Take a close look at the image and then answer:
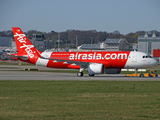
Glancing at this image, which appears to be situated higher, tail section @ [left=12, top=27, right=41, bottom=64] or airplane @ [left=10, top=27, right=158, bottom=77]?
tail section @ [left=12, top=27, right=41, bottom=64]

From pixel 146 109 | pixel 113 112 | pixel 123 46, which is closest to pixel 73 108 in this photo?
pixel 113 112

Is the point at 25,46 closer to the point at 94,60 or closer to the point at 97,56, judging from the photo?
the point at 94,60

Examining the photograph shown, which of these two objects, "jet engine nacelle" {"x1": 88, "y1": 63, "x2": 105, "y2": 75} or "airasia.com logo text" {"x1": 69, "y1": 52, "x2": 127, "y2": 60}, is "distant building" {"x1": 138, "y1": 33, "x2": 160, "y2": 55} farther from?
"jet engine nacelle" {"x1": 88, "y1": 63, "x2": 105, "y2": 75}

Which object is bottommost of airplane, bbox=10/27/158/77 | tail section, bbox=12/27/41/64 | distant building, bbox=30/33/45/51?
airplane, bbox=10/27/158/77

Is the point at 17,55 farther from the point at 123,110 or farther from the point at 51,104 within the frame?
the point at 123,110

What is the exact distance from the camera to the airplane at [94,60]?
43.6 m

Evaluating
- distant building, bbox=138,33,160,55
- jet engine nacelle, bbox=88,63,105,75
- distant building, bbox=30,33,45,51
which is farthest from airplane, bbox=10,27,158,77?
distant building, bbox=30,33,45,51

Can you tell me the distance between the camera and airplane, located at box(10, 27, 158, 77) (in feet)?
143

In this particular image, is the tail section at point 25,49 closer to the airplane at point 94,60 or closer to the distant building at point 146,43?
the airplane at point 94,60

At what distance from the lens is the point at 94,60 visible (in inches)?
1772

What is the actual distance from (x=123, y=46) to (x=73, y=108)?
502ft

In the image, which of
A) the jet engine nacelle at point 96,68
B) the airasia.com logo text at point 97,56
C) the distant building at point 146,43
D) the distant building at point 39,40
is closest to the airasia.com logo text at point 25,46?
the airasia.com logo text at point 97,56

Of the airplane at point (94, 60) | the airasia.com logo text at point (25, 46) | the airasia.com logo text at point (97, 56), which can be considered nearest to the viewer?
the airplane at point (94, 60)

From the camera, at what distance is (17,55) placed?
4944 centimetres
